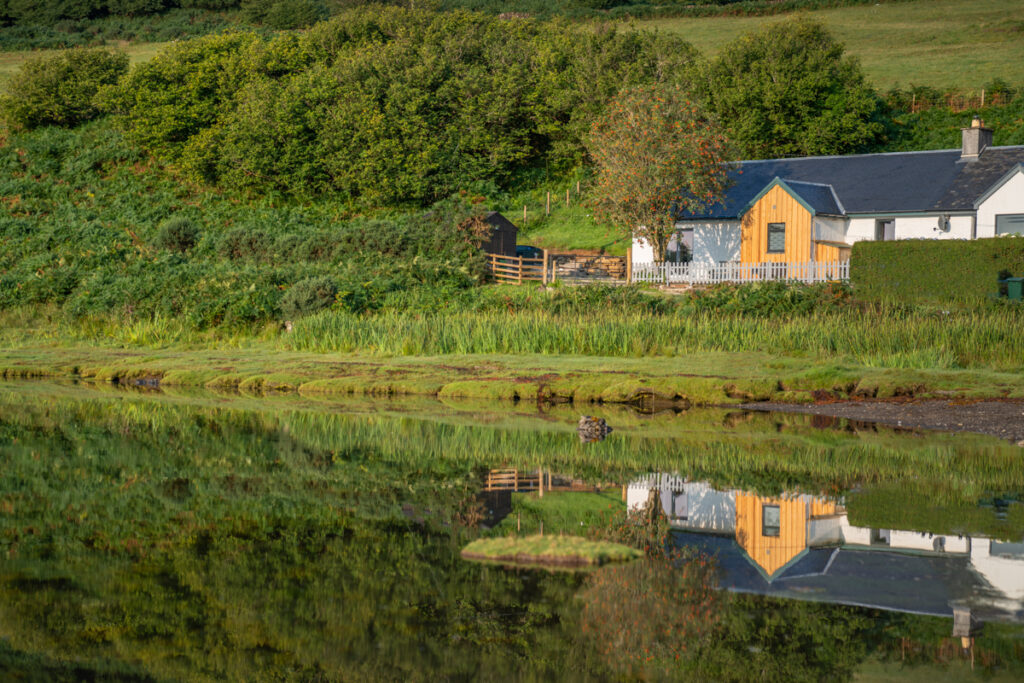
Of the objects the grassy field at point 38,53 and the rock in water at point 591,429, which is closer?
the rock in water at point 591,429

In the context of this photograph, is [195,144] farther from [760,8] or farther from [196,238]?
[760,8]

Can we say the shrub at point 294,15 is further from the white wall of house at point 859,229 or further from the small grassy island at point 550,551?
the small grassy island at point 550,551

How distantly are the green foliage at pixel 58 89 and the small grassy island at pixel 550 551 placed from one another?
62.6 metres

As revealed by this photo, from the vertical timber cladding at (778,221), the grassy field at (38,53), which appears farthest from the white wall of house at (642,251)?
the grassy field at (38,53)

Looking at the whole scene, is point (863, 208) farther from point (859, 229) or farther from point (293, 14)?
point (293, 14)

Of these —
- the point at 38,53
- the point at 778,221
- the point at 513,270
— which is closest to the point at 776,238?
the point at 778,221

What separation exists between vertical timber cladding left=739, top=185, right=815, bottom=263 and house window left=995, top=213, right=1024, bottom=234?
5538mm

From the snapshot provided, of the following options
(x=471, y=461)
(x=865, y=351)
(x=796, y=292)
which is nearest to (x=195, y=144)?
(x=796, y=292)

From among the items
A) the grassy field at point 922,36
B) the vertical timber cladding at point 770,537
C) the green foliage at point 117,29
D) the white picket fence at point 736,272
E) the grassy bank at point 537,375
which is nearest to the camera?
the vertical timber cladding at point 770,537

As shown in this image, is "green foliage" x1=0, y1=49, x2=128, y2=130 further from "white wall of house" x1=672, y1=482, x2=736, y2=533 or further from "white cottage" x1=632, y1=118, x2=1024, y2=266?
"white wall of house" x1=672, y1=482, x2=736, y2=533

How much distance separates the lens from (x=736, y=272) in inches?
1527

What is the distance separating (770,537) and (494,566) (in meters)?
2.66

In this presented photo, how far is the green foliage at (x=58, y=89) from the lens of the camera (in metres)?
63.3

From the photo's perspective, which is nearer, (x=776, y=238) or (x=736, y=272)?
(x=736, y=272)
